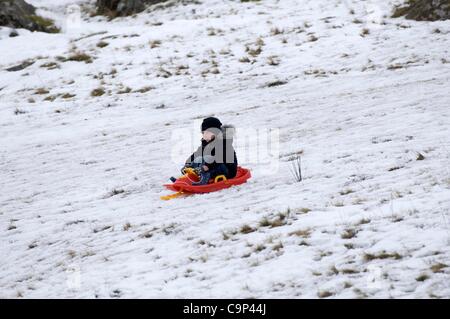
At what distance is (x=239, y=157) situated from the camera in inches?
403

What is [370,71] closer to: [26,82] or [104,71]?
[104,71]

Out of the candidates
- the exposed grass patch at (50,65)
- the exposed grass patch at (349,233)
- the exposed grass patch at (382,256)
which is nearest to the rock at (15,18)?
the exposed grass patch at (50,65)

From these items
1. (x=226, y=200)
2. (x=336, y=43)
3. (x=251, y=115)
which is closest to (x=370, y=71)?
(x=336, y=43)

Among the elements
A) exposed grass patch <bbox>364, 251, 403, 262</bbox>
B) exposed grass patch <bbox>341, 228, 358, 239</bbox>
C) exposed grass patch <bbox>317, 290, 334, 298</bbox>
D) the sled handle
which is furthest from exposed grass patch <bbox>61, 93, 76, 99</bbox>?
exposed grass patch <bbox>317, 290, 334, 298</bbox>

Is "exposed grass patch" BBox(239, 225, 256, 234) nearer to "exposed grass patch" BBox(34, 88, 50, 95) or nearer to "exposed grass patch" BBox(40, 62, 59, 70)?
"exposed grass patch" BBox(34, 88, 50, 95)

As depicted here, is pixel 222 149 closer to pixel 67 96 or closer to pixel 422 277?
pixel 422 277

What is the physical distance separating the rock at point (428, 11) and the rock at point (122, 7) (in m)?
12.8

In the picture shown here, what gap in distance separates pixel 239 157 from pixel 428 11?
11550 millimetres

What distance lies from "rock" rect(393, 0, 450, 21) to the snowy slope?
0.56 metres

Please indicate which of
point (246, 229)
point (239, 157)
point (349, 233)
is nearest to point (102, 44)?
point (239, 157)

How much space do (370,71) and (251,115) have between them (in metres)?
4.26
